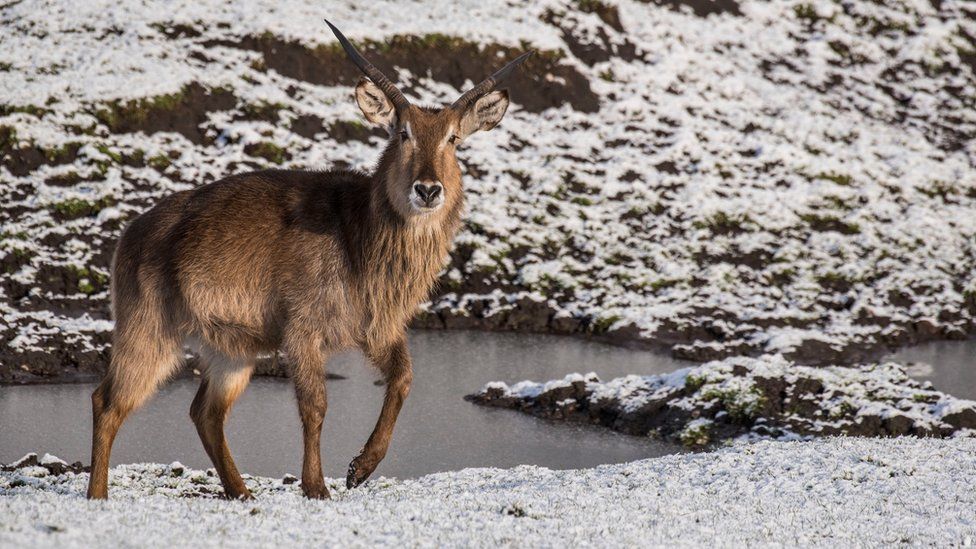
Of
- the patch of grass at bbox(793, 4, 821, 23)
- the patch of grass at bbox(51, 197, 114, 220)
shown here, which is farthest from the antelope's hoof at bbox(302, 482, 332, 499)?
the patch of grass at bbox(793, 4, 821, 23)

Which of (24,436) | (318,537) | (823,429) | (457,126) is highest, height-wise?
(457,126)

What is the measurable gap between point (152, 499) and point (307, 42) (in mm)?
25384

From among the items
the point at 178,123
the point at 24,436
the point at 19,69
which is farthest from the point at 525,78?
the point at 24,436

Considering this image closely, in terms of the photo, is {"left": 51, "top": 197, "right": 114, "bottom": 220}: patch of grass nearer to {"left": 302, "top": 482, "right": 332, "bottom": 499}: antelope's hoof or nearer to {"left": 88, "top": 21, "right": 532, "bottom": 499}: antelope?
{"left": 88, "top": 21, "right": 532, "bottom": 499}: antelope

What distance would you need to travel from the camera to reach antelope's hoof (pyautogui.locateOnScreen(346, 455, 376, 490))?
11906 millimetres

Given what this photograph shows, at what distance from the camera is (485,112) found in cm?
1268

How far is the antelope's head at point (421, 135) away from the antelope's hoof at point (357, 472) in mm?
2592

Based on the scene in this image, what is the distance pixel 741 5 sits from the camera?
147ft

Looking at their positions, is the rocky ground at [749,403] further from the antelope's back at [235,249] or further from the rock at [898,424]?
the antelope's back at [235,249]

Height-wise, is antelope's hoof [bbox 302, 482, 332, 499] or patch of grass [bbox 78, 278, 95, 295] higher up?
antelope's hoof [bbox 302, 482, 332, 499]

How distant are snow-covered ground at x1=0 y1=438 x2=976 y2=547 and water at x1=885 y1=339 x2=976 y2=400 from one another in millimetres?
6342

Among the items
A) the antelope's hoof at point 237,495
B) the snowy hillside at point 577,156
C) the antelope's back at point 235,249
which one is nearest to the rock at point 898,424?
the snowy hillside at point 577,156

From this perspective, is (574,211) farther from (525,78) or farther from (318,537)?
(318,537)

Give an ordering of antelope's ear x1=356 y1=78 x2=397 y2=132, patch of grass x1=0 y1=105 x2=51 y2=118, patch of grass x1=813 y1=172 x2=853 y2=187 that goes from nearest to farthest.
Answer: antelope's ear x1=356 y1=78 x2=397 y2=132 → patch of grass x1=0 y1=105 x2=51 y2=118 → patch of grass x1=813 y1=172 x2=853 y2=187
